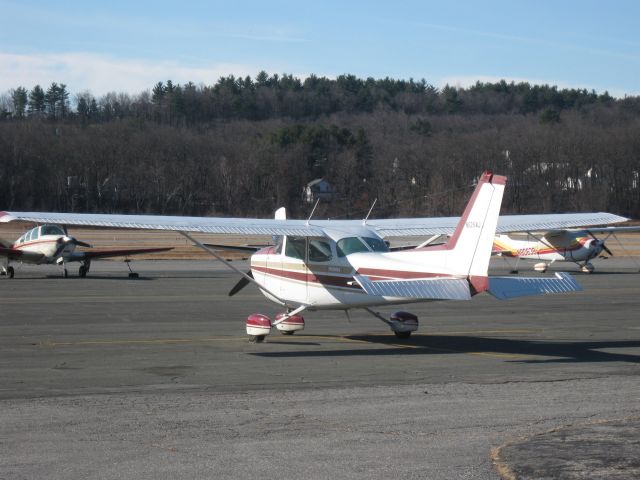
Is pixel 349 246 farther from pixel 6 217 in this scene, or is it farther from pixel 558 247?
pixel 558 247

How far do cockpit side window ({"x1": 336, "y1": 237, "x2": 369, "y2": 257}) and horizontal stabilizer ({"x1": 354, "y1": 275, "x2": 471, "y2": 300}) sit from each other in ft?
3.85

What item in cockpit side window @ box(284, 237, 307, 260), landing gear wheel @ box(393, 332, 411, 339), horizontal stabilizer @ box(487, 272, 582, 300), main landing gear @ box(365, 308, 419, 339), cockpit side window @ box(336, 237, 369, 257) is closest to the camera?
horizontal stabilizer @ box(487, 272, 582, 300)

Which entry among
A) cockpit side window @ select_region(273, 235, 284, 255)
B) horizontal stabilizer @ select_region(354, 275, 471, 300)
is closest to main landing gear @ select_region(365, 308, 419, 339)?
cockpit side window @ select_region(273, 235, 284, 255)

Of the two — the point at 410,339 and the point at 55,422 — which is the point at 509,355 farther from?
the point at 55,422

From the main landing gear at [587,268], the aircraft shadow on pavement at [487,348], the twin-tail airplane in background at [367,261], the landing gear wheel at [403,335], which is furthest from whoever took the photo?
the main landing gear at [587,268]

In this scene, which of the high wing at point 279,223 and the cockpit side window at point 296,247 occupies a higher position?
the high wing at point 279,223

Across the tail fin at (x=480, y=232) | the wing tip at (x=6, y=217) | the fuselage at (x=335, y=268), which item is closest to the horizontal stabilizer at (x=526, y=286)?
the tail fin at (x=480, y=232)

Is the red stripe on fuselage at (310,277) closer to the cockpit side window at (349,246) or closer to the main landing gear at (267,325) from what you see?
the cockpit side window at (349,246)

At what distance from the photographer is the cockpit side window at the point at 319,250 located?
603 inches

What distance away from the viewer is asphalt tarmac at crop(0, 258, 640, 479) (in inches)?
312

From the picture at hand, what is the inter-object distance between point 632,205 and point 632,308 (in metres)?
69.6

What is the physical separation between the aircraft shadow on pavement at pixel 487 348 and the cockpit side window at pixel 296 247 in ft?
5.65

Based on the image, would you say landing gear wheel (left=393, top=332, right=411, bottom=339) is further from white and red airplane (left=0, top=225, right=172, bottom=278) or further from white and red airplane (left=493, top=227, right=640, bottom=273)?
white and red airplane (left=493, top=227, right=640, bottom=273)

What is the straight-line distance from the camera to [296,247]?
15.9m
